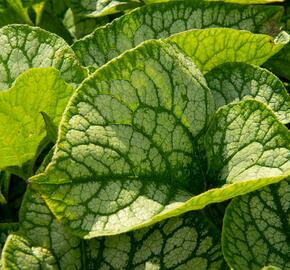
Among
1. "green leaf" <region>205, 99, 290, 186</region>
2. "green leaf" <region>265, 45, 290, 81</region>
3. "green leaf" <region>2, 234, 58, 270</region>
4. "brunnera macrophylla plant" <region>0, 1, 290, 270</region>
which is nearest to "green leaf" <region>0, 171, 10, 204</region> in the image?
"brunnera macrophylla plant" <region>0, 1, 290, 270</region>

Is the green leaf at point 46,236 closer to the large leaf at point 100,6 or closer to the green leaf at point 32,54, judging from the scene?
the green leaf at point 32,54

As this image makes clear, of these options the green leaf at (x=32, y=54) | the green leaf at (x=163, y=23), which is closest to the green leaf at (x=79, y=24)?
the green leaf at (x=163, y=23)

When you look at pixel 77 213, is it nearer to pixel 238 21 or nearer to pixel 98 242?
pixel 98 242

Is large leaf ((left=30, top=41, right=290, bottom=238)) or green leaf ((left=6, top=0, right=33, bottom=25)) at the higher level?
green leaf ((left=6, top=0, right=33, bottom=25))

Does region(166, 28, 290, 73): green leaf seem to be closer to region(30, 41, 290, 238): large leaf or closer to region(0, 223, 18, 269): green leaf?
region(30, 41, 290, 238): large leaf

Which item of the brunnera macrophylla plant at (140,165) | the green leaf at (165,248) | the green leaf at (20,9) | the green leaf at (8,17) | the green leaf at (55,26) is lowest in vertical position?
the green leaf at (165,248)

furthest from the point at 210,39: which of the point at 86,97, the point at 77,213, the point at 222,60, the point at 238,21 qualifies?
the point at 77,213

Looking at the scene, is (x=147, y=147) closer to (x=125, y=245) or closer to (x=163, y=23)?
(x=125, y=245)

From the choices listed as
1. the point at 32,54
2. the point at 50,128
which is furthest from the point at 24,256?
the point at 32,54
